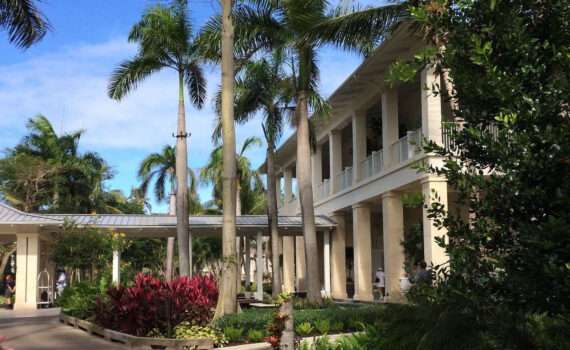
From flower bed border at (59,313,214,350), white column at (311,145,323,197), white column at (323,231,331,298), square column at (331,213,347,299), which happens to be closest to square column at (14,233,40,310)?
white column at (323,231,331,298)

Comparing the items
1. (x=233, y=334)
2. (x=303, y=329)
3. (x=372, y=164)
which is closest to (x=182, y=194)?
(x=372, y=164)

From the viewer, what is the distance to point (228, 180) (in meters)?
14.2

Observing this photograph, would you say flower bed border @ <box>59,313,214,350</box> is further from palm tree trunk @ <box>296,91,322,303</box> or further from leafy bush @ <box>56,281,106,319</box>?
palm tree trunk @ <box>296,91,322,303</box>

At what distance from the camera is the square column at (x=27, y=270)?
2728 cm

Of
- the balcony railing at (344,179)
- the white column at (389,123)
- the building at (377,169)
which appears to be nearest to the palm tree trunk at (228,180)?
the building at (377,169)

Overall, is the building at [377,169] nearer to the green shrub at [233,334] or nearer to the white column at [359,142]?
the white column at [359,142]

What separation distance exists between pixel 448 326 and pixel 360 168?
859 inches

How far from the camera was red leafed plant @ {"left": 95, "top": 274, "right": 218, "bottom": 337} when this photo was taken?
43.9 feet

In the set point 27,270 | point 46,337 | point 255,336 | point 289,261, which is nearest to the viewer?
point 255,336

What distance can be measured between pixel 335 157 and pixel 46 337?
57.0 ft

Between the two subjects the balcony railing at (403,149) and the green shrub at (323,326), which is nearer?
the green shrub at (323,326)

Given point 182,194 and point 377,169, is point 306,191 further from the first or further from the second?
point 182,194

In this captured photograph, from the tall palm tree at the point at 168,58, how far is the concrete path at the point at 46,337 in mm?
6165

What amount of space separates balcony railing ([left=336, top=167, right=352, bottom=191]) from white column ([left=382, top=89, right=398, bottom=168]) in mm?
5207
